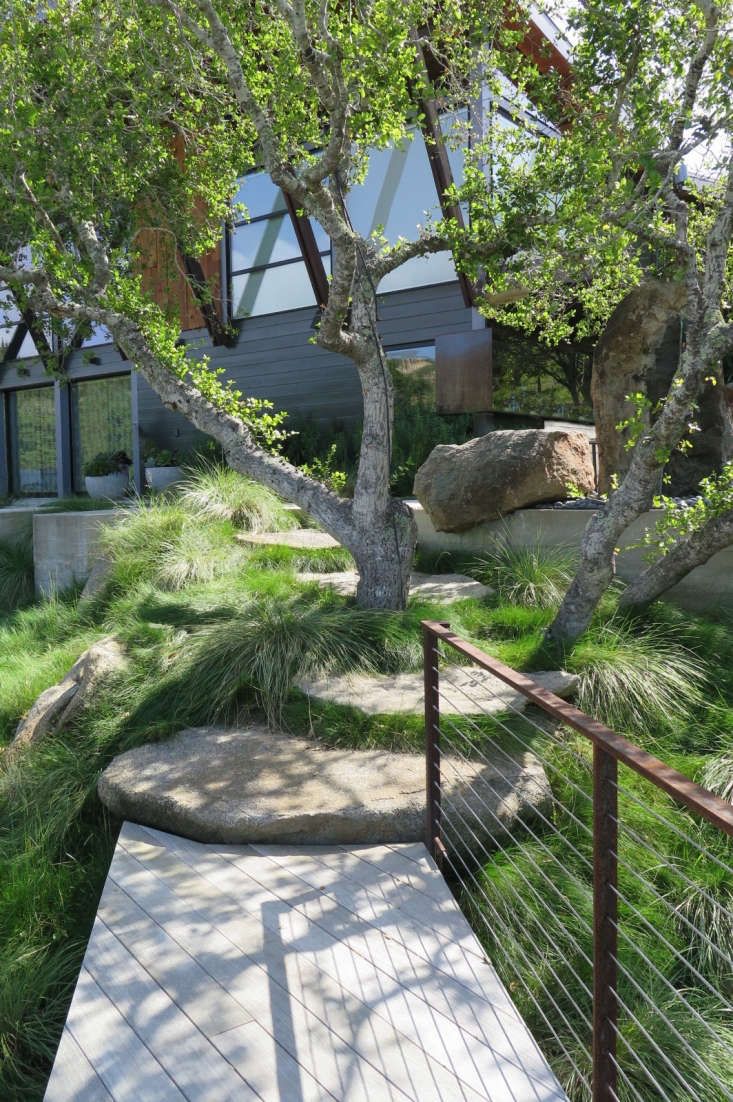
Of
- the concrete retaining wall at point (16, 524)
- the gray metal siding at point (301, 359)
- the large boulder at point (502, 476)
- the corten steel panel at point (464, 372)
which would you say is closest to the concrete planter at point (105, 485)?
the gray metal siding at point (301, 359)

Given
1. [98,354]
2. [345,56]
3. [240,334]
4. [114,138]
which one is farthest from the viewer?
[98,354]

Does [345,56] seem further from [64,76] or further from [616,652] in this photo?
[616,652]

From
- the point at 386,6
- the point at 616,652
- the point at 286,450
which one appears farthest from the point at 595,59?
the point at 286,450

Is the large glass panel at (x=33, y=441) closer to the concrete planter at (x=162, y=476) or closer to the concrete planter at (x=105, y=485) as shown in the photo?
the concrete planter at (x=105, y=485)

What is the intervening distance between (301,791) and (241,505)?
4.35 metres

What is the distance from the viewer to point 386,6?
13.8 feet

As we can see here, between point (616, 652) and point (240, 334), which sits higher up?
point (240, 334)

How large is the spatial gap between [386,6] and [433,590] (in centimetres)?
331

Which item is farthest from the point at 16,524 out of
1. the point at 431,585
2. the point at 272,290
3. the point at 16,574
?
the point at 431,585

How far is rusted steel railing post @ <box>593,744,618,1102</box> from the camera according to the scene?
168 centimetres

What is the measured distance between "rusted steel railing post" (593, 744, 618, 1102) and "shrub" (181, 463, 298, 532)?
5737 mm

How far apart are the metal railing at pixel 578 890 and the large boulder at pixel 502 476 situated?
2.45m

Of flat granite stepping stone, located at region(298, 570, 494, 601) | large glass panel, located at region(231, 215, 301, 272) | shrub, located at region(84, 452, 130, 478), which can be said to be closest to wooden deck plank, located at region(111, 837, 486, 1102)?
flat granite stepping stone, located at region(298, 570, 494, 601)

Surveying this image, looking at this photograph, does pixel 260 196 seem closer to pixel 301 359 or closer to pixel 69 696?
pixel 301 359
